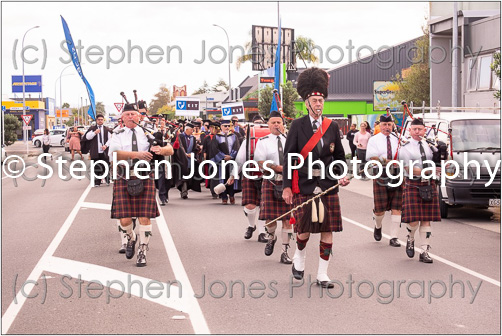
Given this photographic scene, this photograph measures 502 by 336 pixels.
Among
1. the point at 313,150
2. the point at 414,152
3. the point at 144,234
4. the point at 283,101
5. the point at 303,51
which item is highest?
the point at 303,51

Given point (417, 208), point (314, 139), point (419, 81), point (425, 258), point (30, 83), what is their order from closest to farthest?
point (314, 139) < point (425, 258) < point (417, 208) < point (419, 81) < point (30, 83)

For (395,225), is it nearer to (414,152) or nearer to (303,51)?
(414,152)

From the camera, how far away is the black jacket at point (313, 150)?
26.0 feet

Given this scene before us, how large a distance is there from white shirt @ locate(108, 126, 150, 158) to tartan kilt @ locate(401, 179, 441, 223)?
348 centimetres

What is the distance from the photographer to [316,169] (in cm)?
793

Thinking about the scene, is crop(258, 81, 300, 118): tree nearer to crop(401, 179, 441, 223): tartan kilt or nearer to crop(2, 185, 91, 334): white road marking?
crop(2, 185, 91, 334): white road marking

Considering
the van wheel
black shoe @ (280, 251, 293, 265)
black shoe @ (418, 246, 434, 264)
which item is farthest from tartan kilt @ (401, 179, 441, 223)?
the van wheel

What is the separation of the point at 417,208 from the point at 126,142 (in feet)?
12.7

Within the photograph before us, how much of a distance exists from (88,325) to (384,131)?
581cm

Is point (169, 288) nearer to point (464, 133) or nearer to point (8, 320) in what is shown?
point (8, 320)

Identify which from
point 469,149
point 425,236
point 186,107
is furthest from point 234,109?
point 425,236

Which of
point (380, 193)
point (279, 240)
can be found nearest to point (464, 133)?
point (380, 193)

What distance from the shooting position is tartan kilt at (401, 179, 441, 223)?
32.5 ft

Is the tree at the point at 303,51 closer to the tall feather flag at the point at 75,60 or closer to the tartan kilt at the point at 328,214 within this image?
the tall feather flag at the point at 75,60
